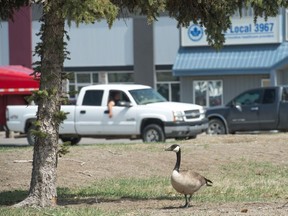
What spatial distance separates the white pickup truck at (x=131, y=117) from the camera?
22.0 meters

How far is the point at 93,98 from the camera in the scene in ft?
75.9

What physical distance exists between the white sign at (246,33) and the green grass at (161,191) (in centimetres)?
2439

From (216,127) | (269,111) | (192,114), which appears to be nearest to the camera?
(192,114)

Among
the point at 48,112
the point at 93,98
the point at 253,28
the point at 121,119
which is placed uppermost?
the point at 253,28

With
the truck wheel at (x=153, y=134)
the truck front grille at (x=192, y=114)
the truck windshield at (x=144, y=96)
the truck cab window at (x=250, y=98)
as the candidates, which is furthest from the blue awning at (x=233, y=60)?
the truck wheel at (x=153, y=134)

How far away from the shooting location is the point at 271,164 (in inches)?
607

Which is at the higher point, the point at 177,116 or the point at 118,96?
the point at 118,96

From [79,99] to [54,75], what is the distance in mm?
13056

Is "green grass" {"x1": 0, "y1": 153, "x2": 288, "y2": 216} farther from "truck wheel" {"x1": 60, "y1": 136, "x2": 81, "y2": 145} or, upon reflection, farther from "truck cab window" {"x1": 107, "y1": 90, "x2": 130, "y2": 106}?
"truck wheel" {"x1": 60, "y1": 136, "x2": 81, "y2": 145}

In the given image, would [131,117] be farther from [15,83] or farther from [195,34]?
[195,34]

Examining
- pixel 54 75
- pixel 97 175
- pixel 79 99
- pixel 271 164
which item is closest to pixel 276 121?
pixel 79 99

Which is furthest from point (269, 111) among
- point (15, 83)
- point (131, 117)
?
point (15, 83)

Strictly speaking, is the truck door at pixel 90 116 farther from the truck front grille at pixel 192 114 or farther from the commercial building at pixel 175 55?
the commercial building at pixel 175 55

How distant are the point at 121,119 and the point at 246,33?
60.5 feet
